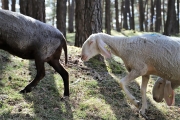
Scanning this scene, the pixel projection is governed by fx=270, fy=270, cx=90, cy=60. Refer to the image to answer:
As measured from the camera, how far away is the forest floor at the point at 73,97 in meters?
4.47

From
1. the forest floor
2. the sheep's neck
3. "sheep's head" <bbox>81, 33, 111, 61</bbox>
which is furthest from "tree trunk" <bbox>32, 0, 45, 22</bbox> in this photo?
the sheep's neck

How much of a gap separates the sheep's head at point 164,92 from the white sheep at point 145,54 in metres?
0.45

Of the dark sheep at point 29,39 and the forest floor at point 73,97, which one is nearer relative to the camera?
the forest floor at point 73,97

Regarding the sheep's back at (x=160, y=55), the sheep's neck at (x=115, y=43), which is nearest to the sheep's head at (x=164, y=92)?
the sheep's back at (x=160, y=55)

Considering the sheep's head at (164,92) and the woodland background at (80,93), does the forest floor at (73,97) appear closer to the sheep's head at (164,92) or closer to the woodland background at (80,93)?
the woodland background at (80,93)

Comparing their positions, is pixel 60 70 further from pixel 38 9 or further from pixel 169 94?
pixel 38 9

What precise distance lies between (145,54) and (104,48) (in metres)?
0.75

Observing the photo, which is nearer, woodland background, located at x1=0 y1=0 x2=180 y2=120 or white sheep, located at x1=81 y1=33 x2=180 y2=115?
woodland background, located at x1=0 y1=0 x2=180 y2=120

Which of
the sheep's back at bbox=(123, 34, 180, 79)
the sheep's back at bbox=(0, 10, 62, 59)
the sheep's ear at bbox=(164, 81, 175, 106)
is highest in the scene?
the sheep's back at bbox=(0, 10, 62, 59)

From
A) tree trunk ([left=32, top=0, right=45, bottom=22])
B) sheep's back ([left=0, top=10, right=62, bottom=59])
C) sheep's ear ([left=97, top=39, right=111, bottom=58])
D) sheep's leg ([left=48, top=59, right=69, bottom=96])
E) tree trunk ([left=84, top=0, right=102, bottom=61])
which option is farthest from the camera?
tree trunk ([left=32, top=0, right=45, bottom=22])

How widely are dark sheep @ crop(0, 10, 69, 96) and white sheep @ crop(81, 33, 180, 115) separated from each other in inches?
28.8

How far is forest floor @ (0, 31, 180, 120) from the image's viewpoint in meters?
4.47

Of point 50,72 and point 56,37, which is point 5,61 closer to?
point 50,72

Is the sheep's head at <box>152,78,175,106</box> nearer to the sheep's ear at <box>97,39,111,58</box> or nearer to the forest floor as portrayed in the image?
the forest floor
